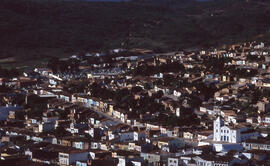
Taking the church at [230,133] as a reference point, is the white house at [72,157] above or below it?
below

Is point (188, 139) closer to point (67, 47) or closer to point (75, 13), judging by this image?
point (67, 47)

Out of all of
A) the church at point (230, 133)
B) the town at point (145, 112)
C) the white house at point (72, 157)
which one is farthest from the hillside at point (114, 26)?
the white house at point (72, 157)

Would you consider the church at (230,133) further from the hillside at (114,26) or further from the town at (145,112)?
the hillside at (114,26)

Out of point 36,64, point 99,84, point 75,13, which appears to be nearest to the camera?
point 99,84

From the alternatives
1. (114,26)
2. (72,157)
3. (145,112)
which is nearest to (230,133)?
(72,157)

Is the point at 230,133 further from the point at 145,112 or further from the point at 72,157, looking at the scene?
the point at 145,112

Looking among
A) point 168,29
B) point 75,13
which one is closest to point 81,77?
point 168,29

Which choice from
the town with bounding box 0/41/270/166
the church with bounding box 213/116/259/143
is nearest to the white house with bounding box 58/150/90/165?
the town with bounding box 0/41/270/166
